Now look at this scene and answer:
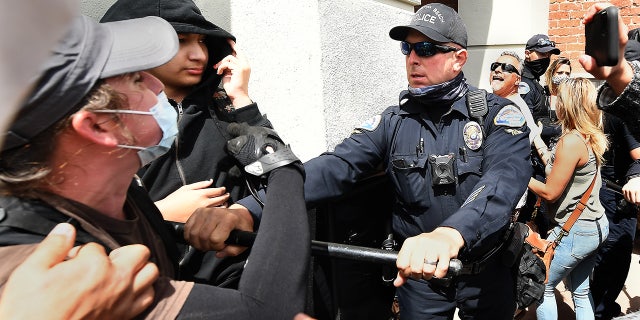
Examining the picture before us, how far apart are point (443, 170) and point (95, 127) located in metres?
1.64

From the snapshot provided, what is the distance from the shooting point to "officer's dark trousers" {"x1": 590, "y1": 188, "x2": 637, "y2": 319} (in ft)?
12.8

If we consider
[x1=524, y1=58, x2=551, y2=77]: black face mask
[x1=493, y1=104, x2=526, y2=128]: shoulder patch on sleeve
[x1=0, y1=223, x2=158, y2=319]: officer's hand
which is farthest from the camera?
[x1=524, y1=58, x2=551, y2=77]: black face mask

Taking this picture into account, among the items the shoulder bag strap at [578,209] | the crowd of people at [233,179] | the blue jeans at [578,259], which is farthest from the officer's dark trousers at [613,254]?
the shoulder bag strap at [578,209]

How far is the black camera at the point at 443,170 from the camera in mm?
2340

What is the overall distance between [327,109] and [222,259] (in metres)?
1.31

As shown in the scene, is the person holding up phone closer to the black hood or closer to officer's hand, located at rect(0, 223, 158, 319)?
the black hood

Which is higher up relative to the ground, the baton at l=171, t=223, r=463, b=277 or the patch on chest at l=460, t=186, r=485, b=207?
the baton at l=171, t=223, r=463, b=277

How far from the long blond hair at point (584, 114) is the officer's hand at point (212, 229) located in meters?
2.58

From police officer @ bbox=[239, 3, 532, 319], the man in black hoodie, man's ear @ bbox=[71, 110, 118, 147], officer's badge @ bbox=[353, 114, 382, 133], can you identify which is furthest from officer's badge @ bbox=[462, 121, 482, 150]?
man's ear @ bbox=[71, 110, 118, 147]

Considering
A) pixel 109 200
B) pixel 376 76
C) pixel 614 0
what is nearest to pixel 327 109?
pixel 376 76

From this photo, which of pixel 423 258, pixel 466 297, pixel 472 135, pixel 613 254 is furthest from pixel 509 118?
pixel 613 254

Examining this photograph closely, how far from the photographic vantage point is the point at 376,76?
135 inches

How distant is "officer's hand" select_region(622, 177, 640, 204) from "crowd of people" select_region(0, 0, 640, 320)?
0.03 metres

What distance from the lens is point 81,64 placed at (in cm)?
96
